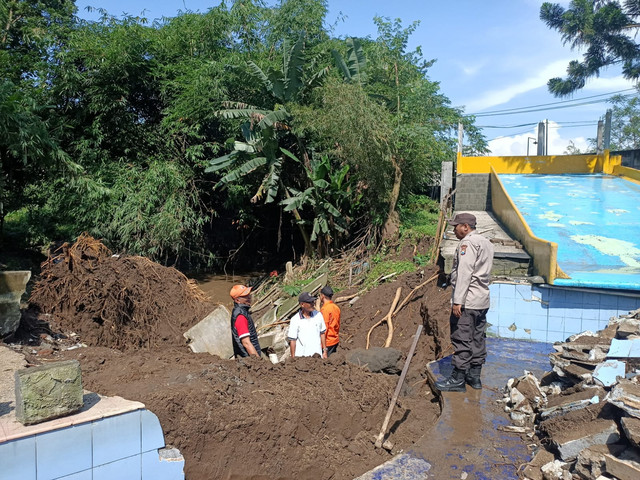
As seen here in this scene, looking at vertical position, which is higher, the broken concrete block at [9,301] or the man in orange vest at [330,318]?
the broken concrete block at [9,301]

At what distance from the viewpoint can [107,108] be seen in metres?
12.9

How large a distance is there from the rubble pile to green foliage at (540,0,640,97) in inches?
750

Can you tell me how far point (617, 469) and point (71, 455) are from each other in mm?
3664

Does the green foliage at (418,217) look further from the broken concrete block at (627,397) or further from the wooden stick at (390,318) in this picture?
the broken concrete block at (627,397)

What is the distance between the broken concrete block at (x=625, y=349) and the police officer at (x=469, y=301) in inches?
44.3

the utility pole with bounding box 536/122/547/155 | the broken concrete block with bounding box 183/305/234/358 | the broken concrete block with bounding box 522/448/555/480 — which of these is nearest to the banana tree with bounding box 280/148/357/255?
the broken concrete block with bounding box 183/305/234/358

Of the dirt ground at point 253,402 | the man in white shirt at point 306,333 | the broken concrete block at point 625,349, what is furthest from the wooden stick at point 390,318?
the broken concrete block at point 625,349

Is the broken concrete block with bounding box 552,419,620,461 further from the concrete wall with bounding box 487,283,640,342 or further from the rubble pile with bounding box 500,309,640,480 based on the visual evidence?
the concrete wall with bounding box 487,283,640,342

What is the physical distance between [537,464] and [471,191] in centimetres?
1162

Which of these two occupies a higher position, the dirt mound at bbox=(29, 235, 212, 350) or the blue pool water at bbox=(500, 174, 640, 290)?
the blue pool water at bbox=(500, 174, 640, 290)

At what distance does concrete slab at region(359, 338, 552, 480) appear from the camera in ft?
12.6

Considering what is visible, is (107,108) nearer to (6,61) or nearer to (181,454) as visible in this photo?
(6,61)

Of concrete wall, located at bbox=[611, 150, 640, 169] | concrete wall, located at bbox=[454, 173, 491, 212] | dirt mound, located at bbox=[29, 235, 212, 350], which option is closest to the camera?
dirt mound, located at bbox=[29, 235, 212, 350]

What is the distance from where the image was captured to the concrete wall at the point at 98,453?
11.4 feet
